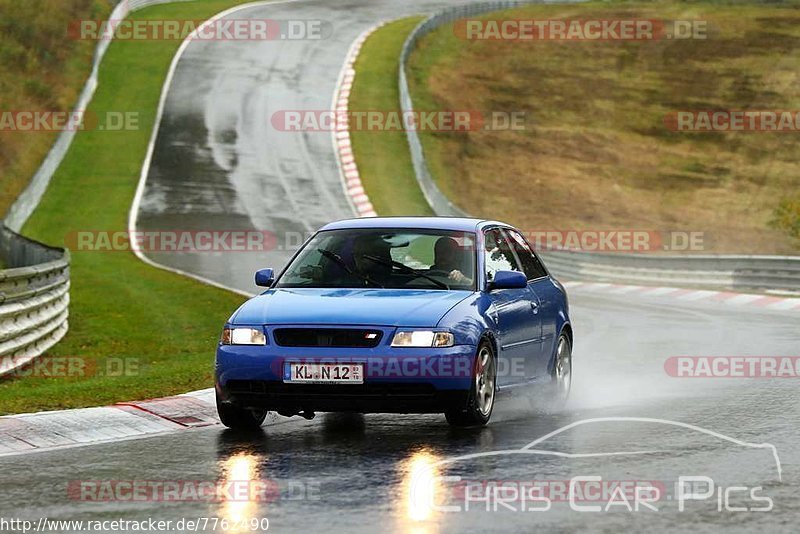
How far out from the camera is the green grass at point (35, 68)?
144 ft

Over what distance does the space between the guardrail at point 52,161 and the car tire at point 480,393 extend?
1016 inches

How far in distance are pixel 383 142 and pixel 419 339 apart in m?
38.0

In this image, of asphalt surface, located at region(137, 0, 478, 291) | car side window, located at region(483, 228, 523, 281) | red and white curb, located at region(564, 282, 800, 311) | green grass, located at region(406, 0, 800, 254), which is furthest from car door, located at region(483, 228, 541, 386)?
green grass, located at region(406, 0, 800, 254)

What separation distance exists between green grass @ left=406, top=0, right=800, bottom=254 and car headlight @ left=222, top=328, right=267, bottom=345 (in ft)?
106

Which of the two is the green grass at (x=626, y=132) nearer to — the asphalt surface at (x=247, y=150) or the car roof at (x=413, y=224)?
the asphalt surface at (x=247, y=150)

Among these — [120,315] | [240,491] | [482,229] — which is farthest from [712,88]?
[240,491]

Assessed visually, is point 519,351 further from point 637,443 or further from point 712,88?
point 712,88

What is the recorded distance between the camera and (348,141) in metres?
47.9

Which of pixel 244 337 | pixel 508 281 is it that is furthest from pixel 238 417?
pixel 508 281

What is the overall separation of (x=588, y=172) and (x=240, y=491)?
1666 inches

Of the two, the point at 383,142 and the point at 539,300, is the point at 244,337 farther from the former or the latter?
the point at 383,142

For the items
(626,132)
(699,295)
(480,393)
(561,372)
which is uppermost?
(480,393)

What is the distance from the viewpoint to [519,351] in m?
11.6

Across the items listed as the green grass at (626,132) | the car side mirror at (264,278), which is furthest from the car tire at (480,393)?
the green grass at (626,132)
